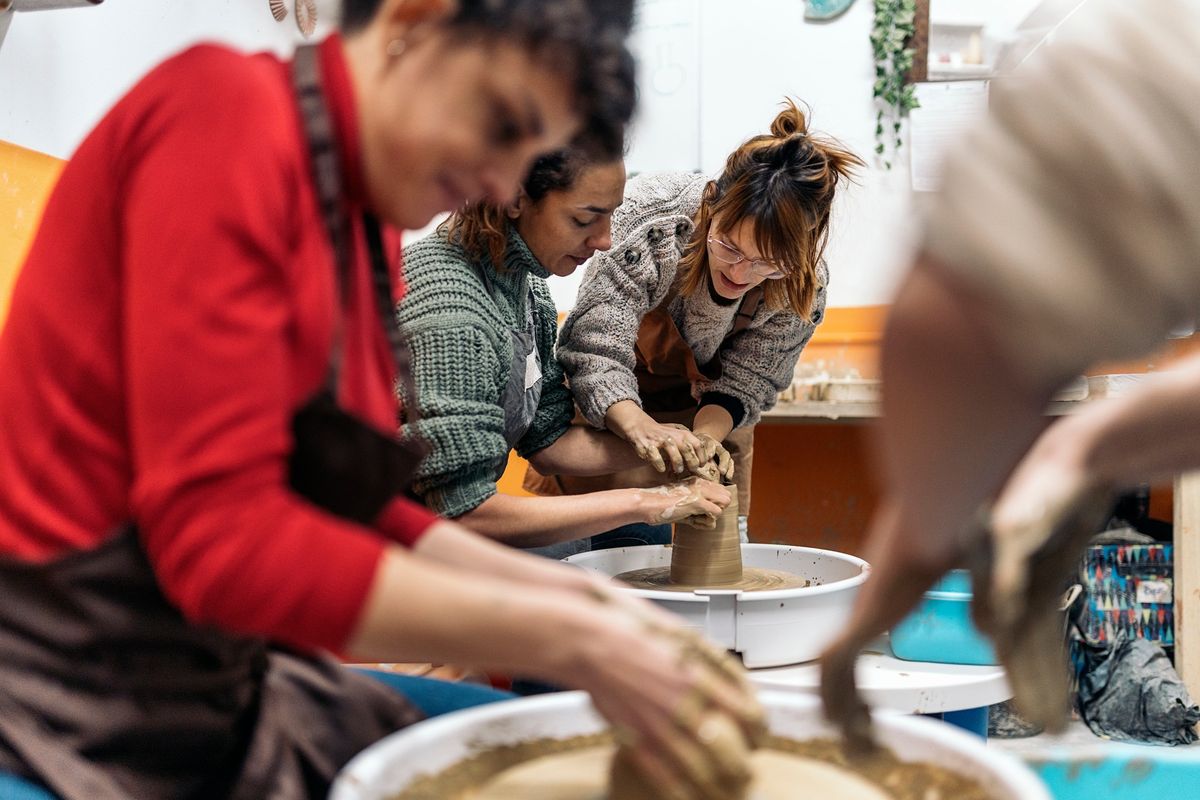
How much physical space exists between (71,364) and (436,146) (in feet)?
1.19

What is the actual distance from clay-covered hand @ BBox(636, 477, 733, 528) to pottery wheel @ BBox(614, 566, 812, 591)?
141 millimetres

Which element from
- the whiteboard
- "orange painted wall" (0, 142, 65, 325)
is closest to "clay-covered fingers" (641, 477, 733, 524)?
"orange painted wall" (0, 142, 65, 325)

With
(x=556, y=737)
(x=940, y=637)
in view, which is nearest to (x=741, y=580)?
(x=940, y=637)

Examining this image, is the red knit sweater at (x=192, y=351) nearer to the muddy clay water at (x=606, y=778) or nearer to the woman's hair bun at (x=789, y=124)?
the muddy clay water at (x=606, y=778)

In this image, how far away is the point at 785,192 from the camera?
222 cm

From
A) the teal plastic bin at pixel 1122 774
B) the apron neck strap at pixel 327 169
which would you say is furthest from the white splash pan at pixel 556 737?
the teal plastic bin at pixel 1122 774

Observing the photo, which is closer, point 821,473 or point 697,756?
point 697,756

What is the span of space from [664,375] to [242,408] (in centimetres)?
208

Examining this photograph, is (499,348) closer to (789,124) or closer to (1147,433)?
(789,124)

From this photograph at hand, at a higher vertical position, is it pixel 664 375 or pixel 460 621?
pixel 460 621

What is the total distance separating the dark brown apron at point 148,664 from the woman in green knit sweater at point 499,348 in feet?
2.48

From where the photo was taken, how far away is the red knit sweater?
0.72 meters

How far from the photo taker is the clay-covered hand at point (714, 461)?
2.25m

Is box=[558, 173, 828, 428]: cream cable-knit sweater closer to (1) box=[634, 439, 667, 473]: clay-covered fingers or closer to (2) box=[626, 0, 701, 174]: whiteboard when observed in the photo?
(1) box=[634, 439, 667, 473]: clay-covered fingers
